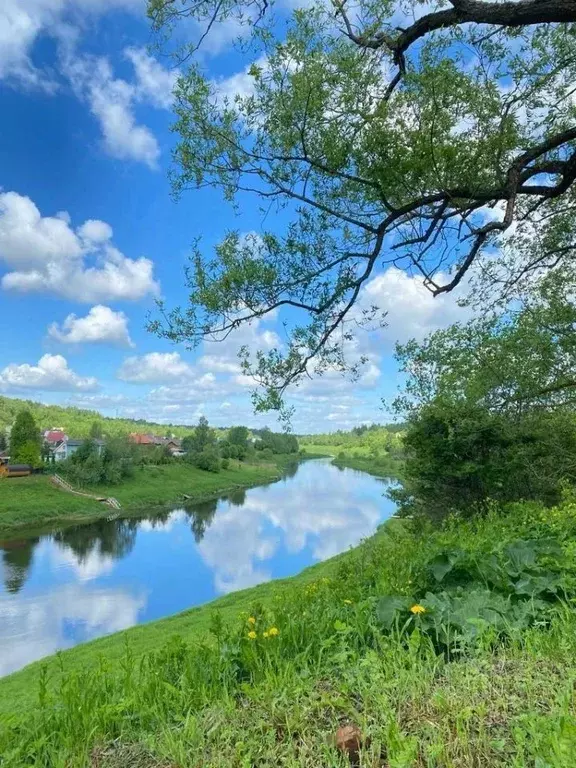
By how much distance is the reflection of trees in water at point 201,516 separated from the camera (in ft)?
127

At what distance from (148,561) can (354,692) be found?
30.0 metres

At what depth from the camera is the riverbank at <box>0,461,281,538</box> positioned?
39812 mm

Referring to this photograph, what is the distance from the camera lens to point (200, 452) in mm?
73625

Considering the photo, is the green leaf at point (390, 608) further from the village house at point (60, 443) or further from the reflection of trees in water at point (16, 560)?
the village house at point (60, 443)

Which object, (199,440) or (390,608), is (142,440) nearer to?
(199,440)

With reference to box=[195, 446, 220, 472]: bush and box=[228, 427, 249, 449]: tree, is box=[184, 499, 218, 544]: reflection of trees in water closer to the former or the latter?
box=[195, 446, 220, 472]: bush

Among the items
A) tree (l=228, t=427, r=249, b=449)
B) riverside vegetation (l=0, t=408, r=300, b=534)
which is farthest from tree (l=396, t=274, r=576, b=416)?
tree (l=228, t=427, r=249, b=449)

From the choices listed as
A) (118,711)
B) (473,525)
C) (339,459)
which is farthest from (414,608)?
(339,459)

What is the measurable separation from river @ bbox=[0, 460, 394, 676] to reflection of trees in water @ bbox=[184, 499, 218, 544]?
0.27 feet

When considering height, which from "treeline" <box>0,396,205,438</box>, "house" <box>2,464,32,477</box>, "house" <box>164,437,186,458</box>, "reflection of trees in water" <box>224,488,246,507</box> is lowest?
"reflection of trees in water" <box>224,488,246,507</box>

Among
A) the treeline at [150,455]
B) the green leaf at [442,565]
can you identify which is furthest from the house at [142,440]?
the green leaf at [442,565]

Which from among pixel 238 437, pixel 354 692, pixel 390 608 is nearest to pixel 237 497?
pixel 238 437

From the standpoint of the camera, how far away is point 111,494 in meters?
49.9

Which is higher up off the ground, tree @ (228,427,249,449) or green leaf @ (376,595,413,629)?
tree @ (228,427,249,449)
